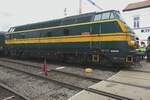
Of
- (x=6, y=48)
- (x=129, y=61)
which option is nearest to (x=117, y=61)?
(x=129, y=61)

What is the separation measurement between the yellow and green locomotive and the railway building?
595 inches

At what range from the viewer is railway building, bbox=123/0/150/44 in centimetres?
2312

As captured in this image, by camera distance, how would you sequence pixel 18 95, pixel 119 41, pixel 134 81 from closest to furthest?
pixel 18 95
pixel 134 81
pixel 119 41

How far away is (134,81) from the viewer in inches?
250

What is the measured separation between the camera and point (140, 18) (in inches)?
941

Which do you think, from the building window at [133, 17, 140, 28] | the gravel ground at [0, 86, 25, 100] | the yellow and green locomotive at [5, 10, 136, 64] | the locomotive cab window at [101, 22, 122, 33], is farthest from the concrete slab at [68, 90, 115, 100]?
the building window at [133, 17, 140, 28]

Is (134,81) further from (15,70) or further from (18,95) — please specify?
(15,70)

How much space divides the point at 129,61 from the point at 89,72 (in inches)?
76.9

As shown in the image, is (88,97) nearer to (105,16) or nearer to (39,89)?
(39,89)

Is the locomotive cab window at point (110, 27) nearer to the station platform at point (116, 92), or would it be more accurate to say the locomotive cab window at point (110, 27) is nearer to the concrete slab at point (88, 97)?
the station platform at point (116, 92)

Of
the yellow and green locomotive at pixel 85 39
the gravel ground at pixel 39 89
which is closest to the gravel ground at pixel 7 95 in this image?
the gravel ground at pixel 39 89

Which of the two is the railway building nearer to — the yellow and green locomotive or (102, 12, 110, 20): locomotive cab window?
the yellow and green locomotive

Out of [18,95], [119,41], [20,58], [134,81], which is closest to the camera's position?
[18,95]

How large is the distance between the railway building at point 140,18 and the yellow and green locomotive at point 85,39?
49.6 ft
